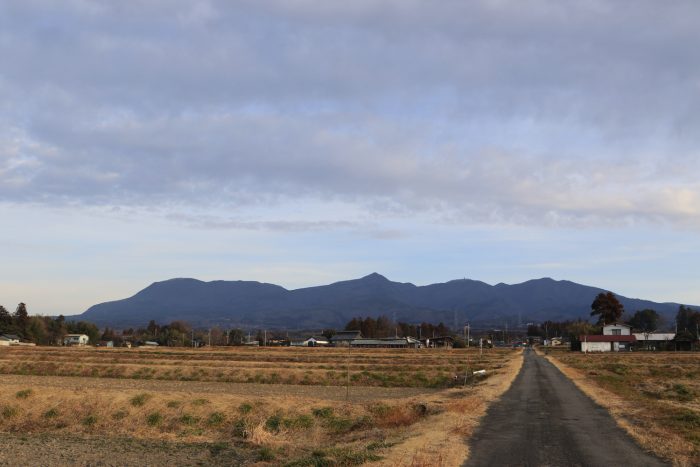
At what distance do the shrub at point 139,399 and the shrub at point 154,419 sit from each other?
1584 mm

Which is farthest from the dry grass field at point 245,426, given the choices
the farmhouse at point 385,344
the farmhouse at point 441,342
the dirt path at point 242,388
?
the farmhouse at point 441,342

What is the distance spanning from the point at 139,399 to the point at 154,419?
2.75 meters

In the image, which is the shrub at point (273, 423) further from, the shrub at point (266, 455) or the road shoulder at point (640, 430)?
the road shoulder at point (640, 430)

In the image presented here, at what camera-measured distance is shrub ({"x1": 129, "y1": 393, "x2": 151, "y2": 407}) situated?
30.5m

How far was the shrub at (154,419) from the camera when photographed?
28.4 metres

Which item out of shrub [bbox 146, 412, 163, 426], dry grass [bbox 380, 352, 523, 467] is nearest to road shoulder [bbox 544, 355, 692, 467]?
dry grass [bbox 380, 352, 523, 467]

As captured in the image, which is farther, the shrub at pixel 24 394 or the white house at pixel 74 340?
the white house at pixel 74 340

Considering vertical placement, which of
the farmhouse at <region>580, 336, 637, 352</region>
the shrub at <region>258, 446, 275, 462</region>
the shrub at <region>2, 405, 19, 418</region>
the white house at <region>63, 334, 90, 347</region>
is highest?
the shrub at <region>258, 446, 275, 462</region>

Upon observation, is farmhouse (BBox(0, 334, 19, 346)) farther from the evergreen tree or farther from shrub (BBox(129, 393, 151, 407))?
the evergreen tree

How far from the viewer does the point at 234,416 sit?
28484 mm

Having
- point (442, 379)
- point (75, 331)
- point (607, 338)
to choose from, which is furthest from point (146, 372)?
point (75, 331)

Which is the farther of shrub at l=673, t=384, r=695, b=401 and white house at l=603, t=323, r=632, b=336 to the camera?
white house at l=603, t=323, r=632, b=336

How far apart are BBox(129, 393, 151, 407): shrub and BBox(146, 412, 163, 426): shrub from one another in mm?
1584

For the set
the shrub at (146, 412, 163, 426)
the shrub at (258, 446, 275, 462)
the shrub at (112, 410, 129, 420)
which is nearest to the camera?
the shrub at (258, 446, 275, 462)
